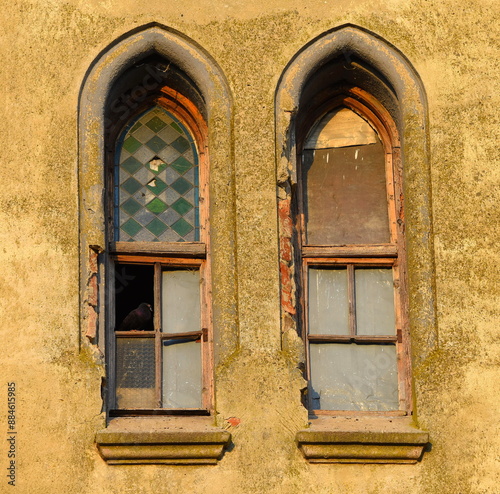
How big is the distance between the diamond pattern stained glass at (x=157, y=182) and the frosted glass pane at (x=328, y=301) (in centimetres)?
84

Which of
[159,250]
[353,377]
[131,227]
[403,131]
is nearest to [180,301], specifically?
[159,250]

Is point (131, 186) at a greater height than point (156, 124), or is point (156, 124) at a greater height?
point (156, 124)

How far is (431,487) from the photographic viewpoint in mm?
7977

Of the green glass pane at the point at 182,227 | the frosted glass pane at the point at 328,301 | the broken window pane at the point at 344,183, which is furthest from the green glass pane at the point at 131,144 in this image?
the frosted glass pane at the point at 328,301

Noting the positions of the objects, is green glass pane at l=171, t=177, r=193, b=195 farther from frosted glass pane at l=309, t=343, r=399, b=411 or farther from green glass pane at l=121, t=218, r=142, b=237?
frosted glass pane at l=309, t=343, r=399, b=411

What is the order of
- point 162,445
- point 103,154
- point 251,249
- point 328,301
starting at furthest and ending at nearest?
point 328,301
point 103,154
point 251,249
point 162,445

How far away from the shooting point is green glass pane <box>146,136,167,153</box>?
352 inches

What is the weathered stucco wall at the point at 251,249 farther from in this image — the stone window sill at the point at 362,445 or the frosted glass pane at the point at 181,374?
the frosted glass pane at the point at 181,374

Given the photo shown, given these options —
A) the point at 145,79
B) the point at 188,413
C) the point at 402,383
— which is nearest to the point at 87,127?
the point at 145,79

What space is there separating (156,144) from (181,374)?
1.55 meters

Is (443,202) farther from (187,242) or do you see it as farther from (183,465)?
(183,465)

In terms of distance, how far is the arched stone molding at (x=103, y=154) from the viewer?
27.1ft

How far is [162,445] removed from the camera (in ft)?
26.1

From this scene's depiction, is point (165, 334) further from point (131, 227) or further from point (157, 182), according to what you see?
point (157, 182)
